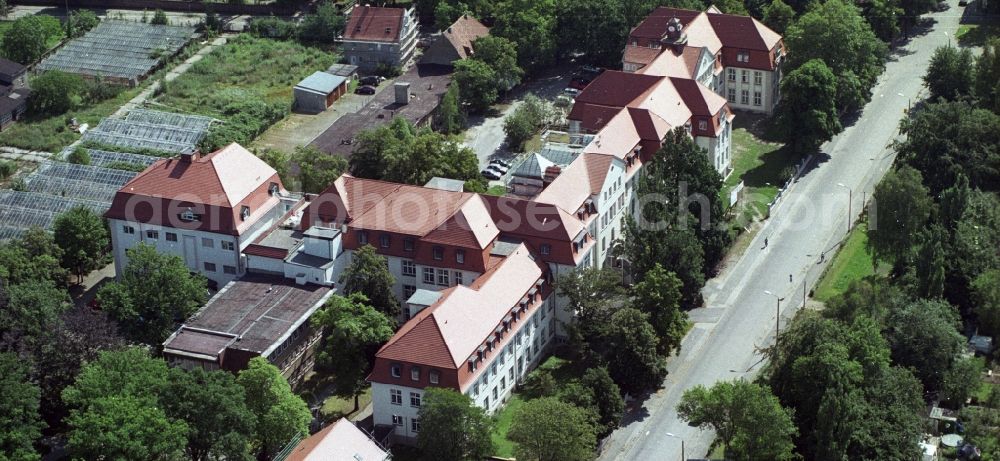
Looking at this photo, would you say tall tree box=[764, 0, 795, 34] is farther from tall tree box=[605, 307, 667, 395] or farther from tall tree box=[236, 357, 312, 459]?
tall tree box=[236, 357, 312, 459]

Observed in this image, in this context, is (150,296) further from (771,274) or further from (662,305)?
(771,274)

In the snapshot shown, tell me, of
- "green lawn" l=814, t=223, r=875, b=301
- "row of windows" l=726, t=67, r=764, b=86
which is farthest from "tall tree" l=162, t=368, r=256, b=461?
"row of windows" l=726, t=67, r=764, b=86

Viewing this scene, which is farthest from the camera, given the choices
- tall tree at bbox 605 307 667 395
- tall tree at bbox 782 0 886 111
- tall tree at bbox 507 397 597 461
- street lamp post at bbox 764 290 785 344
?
tall tree at bbox 782 0 886 111

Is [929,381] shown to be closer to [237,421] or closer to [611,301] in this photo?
[611,301]

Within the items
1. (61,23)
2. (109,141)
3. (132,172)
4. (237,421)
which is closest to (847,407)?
(237,421)

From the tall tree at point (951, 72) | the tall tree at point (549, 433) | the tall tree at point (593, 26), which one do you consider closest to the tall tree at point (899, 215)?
the tall tree at point (951, 72)

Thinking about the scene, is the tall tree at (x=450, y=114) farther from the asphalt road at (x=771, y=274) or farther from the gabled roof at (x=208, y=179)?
the asphalt road at (x=771, y=274)
